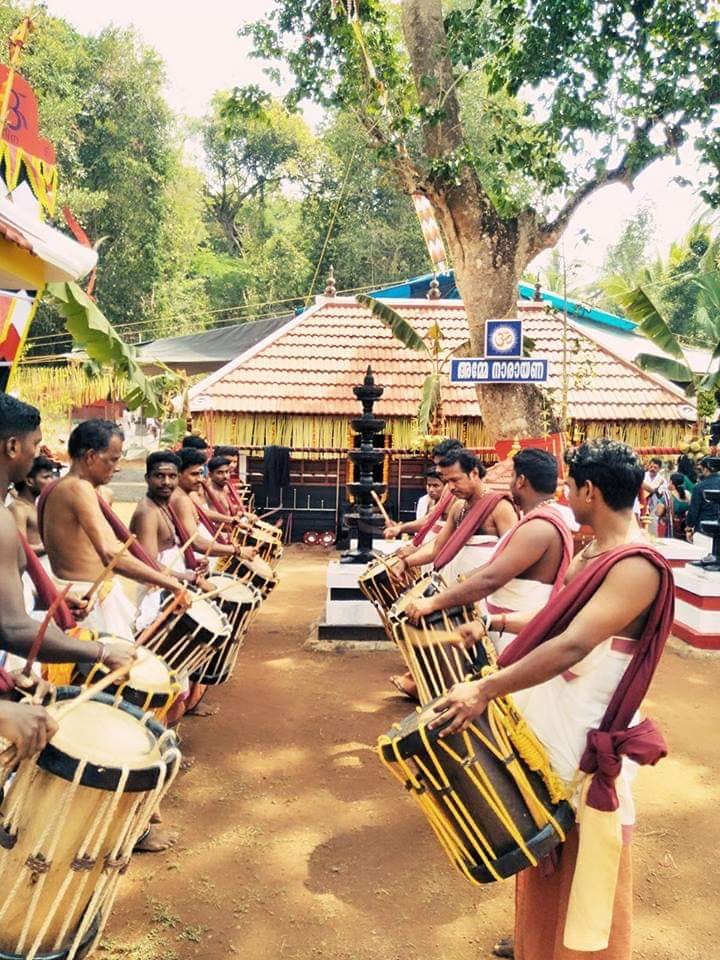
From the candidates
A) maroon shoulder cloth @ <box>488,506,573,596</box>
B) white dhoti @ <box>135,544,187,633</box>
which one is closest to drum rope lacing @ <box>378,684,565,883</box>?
maroon shoulder cloth @ <box>488,506,573,596</box>

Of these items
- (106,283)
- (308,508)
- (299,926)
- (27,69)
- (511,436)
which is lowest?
(299,926)

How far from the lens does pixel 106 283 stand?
25750 millimetres

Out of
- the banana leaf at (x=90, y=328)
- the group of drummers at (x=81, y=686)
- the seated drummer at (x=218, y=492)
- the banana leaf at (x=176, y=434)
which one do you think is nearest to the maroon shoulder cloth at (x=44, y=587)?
the group of drummers at (x=81, y=686)

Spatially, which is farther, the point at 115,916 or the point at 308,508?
the point at 308,508

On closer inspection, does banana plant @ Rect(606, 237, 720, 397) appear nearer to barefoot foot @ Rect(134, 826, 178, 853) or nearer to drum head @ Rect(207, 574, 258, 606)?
drum head @ Rect(207, 574, 258, 606)

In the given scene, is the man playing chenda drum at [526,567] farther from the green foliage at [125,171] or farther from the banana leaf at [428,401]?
the green foliage at [125,171]

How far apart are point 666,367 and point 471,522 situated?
11304mm

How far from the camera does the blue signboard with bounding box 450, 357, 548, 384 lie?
367 inches

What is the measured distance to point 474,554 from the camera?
5.47 m

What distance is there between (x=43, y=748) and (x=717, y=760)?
4.76m

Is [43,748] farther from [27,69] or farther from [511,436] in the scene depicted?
[27,69]

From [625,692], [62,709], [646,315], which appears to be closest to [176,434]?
[646,315]

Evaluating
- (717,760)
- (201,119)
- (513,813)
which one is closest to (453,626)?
(513,813)

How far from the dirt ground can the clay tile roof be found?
8076 millimetres
